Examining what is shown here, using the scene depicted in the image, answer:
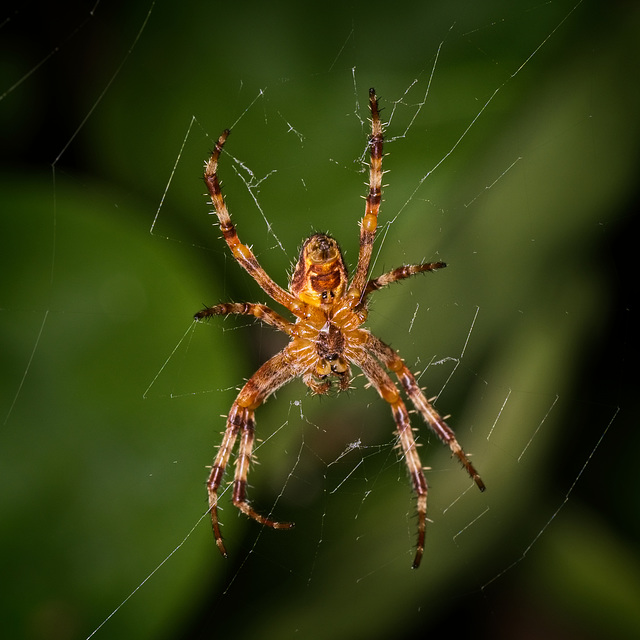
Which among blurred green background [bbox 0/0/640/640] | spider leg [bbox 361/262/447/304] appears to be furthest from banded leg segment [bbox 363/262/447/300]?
blurred green background [bbox 0/0/640/640]

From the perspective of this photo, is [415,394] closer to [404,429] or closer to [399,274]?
[404,429]

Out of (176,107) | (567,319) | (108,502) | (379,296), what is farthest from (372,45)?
(108,502)

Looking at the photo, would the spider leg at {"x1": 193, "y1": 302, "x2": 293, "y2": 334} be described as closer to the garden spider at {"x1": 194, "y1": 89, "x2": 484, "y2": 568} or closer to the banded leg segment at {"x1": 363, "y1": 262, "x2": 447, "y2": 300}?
the garden spider at {"x1": 194, "y1": 89, "x2": 484, "y2": 568}

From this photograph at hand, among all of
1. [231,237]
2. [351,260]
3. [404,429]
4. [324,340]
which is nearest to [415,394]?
[404,429]

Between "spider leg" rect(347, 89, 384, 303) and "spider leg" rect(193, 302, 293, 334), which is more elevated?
"spider leg" rect(347, 89, 384, 303)

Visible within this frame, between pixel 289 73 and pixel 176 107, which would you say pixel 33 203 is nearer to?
pixel 176 107

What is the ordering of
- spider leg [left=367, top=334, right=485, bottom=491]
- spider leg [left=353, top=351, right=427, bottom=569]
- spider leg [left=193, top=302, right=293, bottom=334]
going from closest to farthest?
spider leg [left=193, top=302, right=293, bottom=334], spider leg [left=353, top=351, right=427, bottom=569], spider leg [left=367, top=334, right=485, bottom=491]

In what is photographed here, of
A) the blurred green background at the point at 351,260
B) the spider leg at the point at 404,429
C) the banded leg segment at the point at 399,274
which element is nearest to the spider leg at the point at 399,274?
the banded leg segment at the point at 399,274
